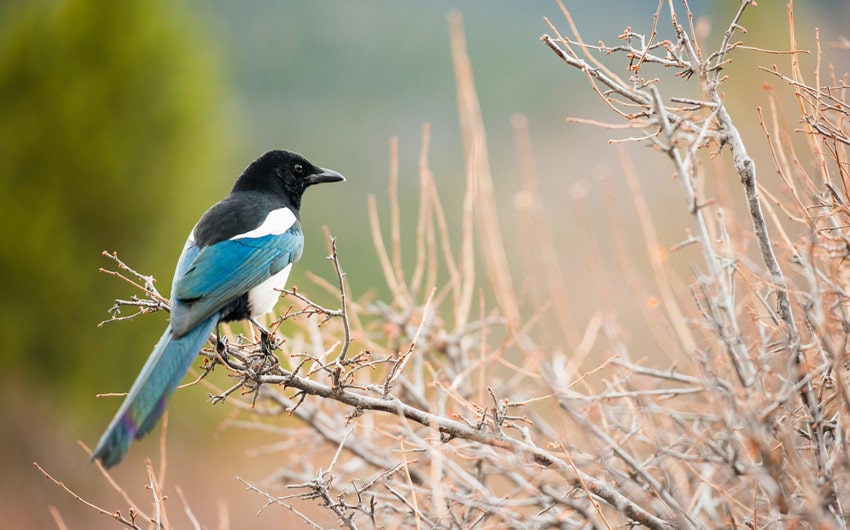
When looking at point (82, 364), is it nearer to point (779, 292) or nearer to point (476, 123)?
point (476, 123)

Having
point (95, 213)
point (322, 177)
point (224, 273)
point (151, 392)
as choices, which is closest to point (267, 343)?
point (151, 392)

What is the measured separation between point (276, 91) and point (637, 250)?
2728cm

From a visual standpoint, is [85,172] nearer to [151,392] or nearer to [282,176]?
[282,176]

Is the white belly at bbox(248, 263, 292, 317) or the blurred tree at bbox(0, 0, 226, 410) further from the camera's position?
the blurred tree at bbox(0, 0, 226, 410)

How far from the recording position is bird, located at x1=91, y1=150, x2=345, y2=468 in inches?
92.7

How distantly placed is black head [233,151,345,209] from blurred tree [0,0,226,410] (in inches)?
339

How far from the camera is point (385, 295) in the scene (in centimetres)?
2750

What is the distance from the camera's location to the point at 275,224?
3484mm

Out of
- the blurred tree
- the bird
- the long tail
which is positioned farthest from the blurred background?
the long tail

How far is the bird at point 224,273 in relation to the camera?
92.7 inches

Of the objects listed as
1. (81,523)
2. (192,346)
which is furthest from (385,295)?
(192,346)

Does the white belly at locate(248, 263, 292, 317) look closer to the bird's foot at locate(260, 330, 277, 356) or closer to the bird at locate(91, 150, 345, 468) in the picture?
the bird at locate(91, 150, 345, 468)

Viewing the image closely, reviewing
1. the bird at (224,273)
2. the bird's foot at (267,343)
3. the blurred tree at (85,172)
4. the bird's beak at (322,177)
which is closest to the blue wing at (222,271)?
the bird at (224,273)

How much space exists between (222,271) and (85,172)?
35.0ft
